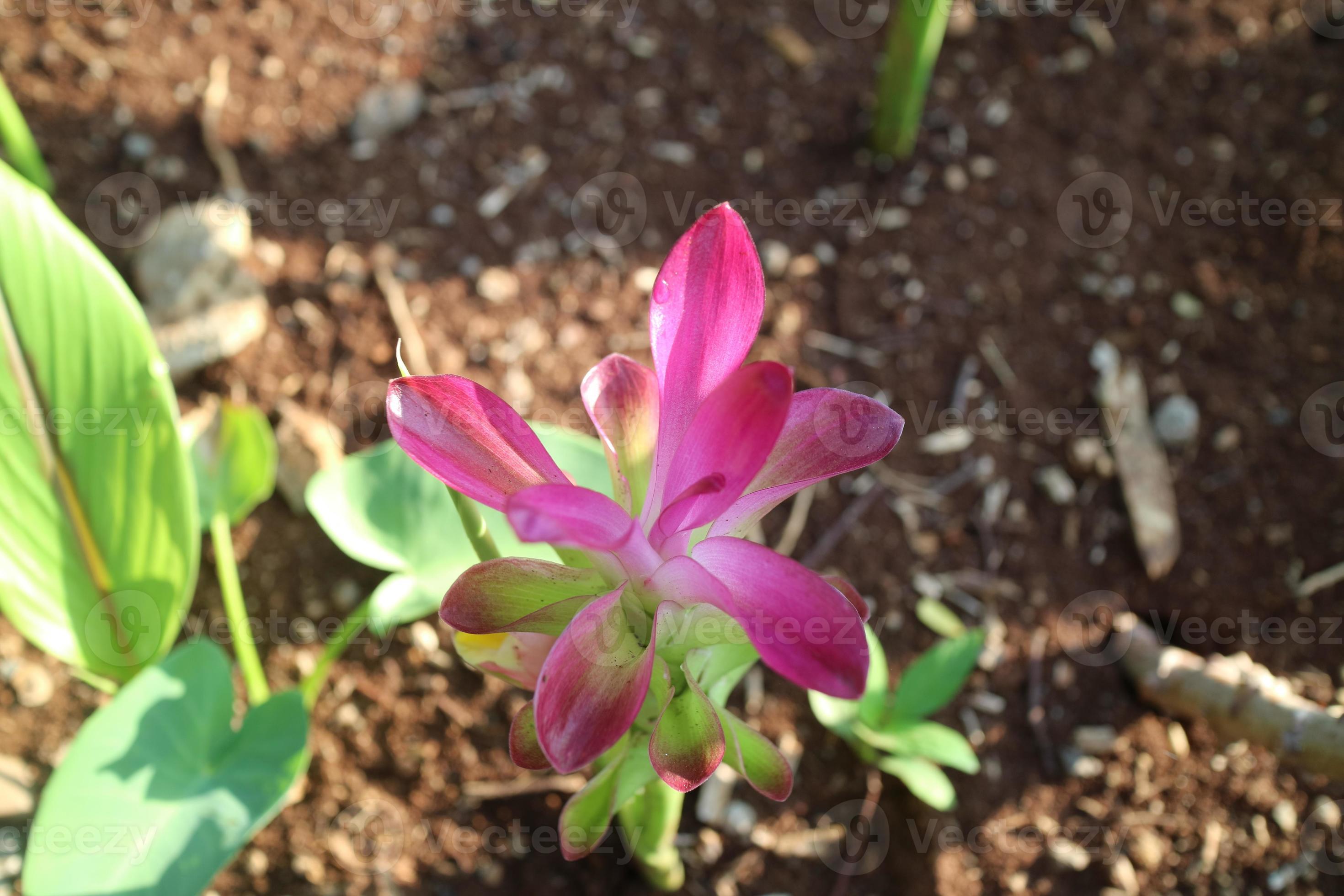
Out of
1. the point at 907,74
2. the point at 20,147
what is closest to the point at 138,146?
the point at 20,147

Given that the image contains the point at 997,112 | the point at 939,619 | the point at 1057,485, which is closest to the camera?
the point at 939,619

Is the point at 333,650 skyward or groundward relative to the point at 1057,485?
skyward

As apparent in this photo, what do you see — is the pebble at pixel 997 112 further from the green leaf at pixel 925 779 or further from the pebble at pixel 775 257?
the green leaf at pixel 925 779

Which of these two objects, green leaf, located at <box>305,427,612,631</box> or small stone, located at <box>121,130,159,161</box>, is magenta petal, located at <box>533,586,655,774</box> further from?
small stone, located at <box>121,130,159,161</box>

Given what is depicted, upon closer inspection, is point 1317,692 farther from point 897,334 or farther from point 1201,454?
point 897,334

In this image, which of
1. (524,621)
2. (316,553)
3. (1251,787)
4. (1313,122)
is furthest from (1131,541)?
(316,553)

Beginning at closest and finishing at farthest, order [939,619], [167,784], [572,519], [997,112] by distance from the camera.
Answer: [572,519], [167,784], [939,619], [997,112]

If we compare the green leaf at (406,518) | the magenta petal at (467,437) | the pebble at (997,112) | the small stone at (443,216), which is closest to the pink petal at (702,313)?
the magenta petal at (467,437)

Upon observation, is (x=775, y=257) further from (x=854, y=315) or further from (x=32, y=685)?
(x=32, y=685)
